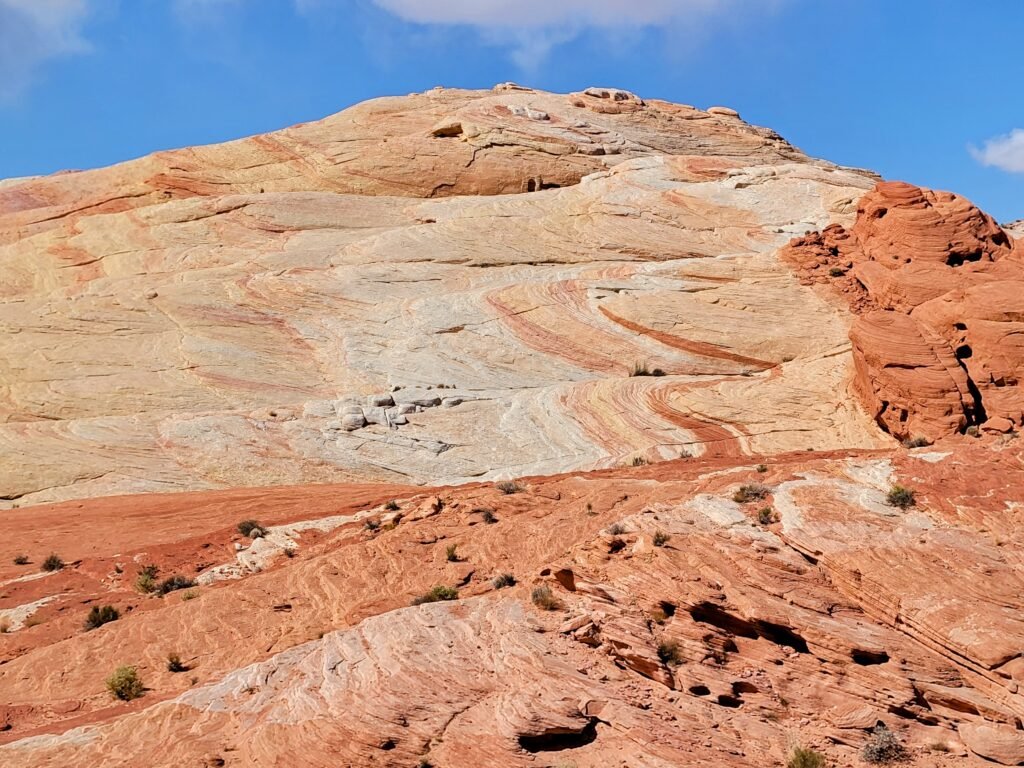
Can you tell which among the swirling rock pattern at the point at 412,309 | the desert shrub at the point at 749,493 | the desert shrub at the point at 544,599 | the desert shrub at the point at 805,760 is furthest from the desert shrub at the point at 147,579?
the desert shrub at the point at 805,760

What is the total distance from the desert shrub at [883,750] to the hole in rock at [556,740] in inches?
122

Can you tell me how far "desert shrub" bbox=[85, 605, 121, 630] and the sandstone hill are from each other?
0.35 m

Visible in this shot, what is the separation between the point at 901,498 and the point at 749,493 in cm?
224

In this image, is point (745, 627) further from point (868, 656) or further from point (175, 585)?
point (175, 585)

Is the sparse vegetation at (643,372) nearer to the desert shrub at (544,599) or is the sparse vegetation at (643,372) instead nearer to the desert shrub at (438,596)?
the desert shrub at (438,596)

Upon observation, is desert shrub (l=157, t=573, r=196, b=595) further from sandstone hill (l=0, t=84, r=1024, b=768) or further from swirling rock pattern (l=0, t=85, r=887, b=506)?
swirling rock pattern (l=0, t=85, r=887, b=506)

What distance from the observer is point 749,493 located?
1606 centimetres

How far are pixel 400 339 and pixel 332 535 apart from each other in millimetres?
13007

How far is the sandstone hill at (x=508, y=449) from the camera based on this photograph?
482 inches

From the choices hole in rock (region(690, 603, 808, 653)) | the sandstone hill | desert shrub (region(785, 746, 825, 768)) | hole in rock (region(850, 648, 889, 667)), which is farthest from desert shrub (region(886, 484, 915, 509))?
desert shrub (region(785, 746, 825, 768))

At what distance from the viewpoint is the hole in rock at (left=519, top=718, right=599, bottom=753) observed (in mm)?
11570

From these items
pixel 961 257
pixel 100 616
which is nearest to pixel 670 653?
pixel 100 616

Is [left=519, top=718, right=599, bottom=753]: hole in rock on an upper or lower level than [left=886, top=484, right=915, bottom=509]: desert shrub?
lower

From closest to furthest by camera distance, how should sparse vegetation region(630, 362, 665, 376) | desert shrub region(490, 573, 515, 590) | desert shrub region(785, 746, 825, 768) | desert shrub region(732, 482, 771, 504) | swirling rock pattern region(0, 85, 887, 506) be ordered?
desert shrub region(785, 746, 825, 768), desert shrub region(490, 573, 515, 590), desert shrub region(732, 482, 771, 504), swirling rock pattern region(0, 85, 887, 506), sparse vegetation region(630, 362, 665, 376)
